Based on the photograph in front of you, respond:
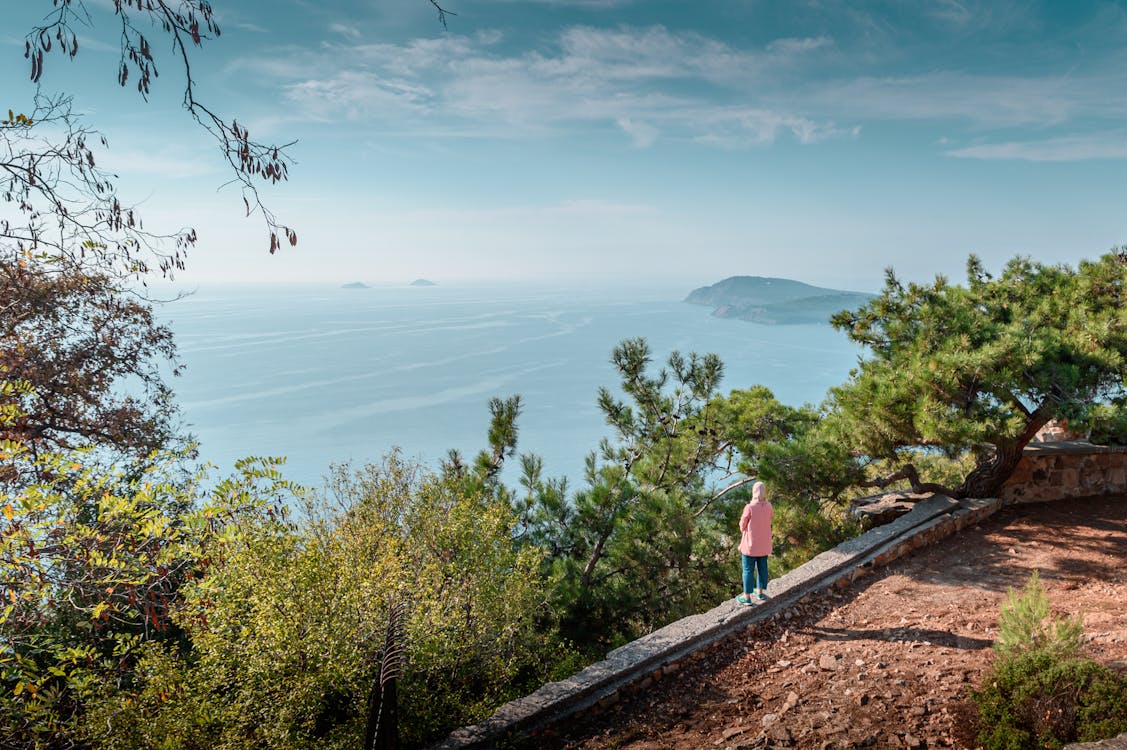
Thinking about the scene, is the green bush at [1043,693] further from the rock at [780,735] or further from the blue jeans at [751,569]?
the blue jeans at [751,569]

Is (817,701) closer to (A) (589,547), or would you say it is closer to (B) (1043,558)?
(B) (1043,558)

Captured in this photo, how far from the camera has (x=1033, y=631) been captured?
11.1 feet

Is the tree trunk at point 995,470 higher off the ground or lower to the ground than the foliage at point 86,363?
lower

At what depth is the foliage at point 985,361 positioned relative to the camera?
5734 mm

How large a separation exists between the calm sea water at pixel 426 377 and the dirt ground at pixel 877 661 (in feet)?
9.68

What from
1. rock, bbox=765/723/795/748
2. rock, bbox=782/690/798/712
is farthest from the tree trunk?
rock, bbox=765/723/795/748

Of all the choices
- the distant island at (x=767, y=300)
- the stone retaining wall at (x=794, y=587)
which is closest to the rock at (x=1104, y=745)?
the stone retaining wall at (x=794, y=587)

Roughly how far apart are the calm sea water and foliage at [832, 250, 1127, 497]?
825 millimetres

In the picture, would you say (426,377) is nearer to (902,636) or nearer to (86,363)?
(86,363)

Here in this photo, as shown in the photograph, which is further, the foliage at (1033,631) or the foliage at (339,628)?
the foliage at (339,628)

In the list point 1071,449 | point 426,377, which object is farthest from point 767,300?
point 1071,449

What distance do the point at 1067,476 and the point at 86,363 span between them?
13217 millimetres

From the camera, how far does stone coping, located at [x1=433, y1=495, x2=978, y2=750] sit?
3745mm

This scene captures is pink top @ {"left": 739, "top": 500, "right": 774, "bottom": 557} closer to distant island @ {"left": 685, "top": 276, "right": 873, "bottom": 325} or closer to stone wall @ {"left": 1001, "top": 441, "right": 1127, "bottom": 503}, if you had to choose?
stone wall @ {"left": 1001, "top": 441, "right": 1127, "bottom": 503}
